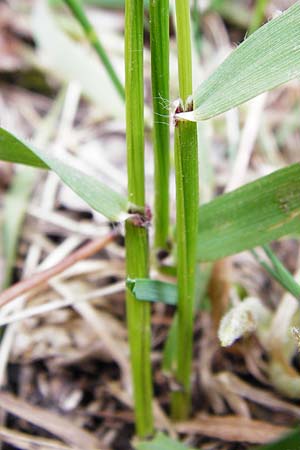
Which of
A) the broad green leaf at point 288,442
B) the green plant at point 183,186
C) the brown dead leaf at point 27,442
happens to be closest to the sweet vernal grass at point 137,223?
the green plant at point 183,186

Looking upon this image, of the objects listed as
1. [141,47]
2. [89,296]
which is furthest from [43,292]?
[141,47]

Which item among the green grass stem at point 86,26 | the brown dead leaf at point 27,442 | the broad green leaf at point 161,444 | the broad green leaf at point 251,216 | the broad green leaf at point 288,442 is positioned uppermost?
the green grass stem at point 86,26

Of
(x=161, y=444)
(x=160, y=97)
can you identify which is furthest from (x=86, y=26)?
(x=161, y=444)

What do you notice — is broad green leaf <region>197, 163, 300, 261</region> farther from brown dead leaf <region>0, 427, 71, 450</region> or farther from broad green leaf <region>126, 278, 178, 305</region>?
brown dead leaf <region>0, 427, 71, 450</region>

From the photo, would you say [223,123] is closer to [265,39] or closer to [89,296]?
Answer: [89,296]

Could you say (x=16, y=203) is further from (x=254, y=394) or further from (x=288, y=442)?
(x=288, y=442)

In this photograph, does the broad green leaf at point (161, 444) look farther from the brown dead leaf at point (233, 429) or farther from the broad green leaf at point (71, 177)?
the broad green leaf at point (71, 177)
